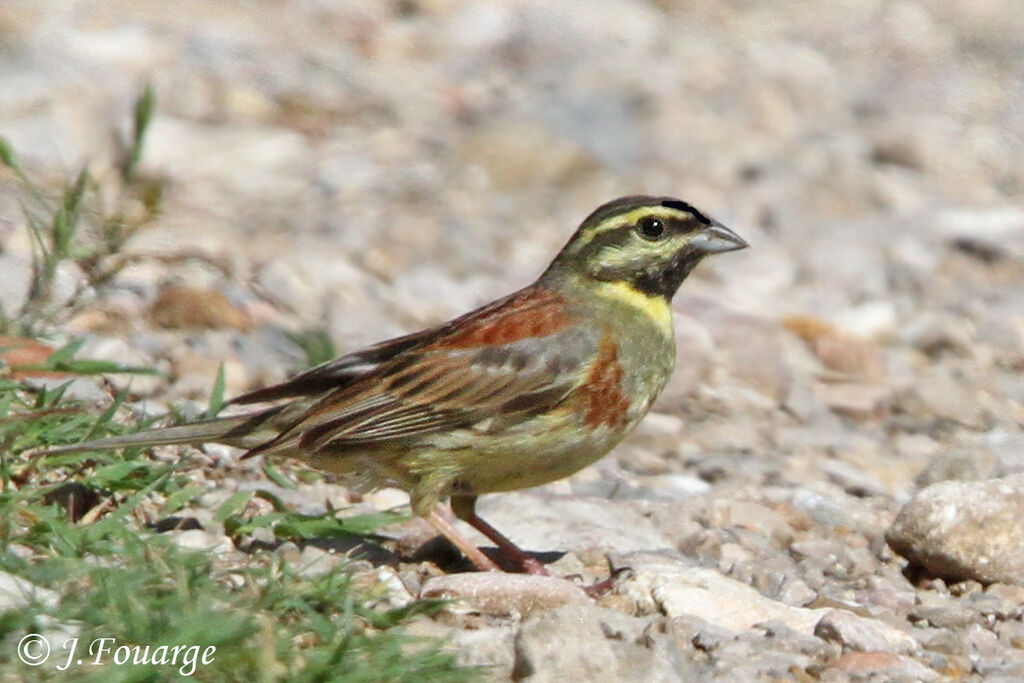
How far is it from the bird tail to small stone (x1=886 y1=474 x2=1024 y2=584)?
1880mm

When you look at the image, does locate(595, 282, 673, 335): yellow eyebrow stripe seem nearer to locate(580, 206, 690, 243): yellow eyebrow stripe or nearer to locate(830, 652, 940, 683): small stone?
locate(580, 206, 690, 243): yellow eyebrow stripe

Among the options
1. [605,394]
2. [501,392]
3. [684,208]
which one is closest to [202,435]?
[501,392]

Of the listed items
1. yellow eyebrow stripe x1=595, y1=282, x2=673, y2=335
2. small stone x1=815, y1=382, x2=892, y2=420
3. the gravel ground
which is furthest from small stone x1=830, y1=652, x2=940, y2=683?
small stone x1=815, y1=382, x2=892, y2=420

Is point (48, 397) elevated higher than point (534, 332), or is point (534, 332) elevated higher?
point (534, 332)

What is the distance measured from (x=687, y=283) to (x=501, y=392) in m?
3.19

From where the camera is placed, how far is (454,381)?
4758 mm

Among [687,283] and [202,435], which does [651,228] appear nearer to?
[202,435]

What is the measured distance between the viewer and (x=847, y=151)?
905 cm

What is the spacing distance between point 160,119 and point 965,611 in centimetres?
528

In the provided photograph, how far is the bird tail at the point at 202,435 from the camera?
4.35 m

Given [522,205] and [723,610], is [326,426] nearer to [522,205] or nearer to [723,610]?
[723,610]

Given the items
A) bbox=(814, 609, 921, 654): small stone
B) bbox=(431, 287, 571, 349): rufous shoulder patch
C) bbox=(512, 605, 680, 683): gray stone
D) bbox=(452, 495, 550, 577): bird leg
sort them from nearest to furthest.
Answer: bbox=(512, 605, 680, 683): gray stone
bbox=(814, 609, 921, 654): small stone
bbox=(452, 495, 550, 577): bird leg
bbox=(431, 287, 571, 349): rufous shoulder patch

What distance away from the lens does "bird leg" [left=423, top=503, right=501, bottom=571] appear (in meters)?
4.61

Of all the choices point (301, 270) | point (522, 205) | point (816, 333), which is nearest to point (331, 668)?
point (301, 270)
